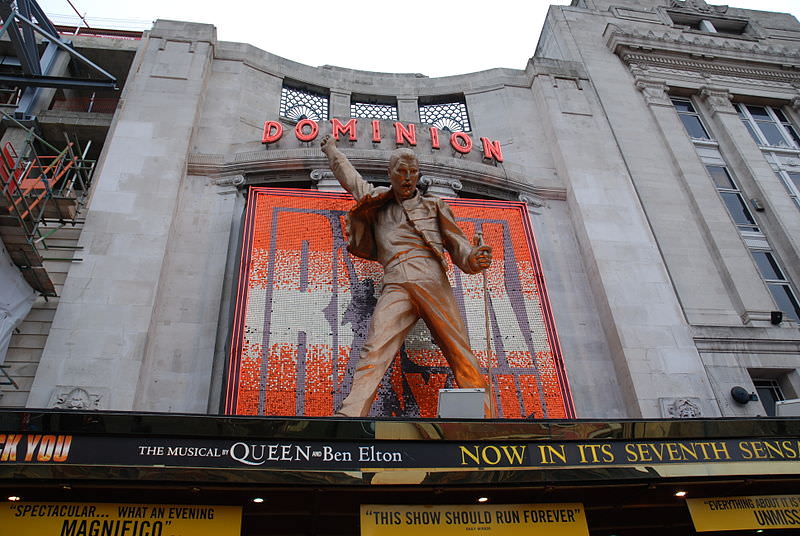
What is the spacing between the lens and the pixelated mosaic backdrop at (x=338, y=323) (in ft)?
41.4

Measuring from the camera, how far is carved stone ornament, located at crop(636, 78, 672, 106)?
823 inches

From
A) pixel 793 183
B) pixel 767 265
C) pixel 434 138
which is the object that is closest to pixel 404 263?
pixel 434 138

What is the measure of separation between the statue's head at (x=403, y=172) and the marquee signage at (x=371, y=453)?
571cm

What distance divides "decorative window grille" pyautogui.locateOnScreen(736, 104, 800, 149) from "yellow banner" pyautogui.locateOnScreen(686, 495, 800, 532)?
609 inches

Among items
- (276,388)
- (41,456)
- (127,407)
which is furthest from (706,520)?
(127,407)

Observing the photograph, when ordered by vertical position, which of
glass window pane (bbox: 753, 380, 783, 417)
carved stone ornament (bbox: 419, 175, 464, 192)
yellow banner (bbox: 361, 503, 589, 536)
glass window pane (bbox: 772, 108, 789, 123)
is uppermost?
glass window pane (bbox: 772, 108, 789, 123)

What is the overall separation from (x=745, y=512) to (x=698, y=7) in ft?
77.0

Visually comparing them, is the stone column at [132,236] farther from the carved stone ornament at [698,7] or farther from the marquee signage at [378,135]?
the carved stone ornament at [698,7]

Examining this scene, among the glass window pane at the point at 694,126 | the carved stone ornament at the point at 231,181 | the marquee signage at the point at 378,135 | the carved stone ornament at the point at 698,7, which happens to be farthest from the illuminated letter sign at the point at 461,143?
the carved stone ornament at the point at 698,7

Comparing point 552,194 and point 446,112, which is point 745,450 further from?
point 446,112

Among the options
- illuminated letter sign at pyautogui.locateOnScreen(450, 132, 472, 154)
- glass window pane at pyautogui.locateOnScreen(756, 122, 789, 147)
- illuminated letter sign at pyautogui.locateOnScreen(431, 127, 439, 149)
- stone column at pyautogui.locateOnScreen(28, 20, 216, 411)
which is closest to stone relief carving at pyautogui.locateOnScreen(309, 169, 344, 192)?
illuminated letter sign at pyautogui.locateOnScreen(431, 127, 439, 149)

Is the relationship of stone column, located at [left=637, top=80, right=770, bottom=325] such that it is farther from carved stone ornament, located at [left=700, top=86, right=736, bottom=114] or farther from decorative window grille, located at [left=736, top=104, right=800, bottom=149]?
decorative window grille, located at [left=736, top=104, right=800, bottom=149]

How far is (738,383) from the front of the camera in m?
14.1

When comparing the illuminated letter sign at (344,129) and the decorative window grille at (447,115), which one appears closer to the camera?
the illuminated letter sign at (344,129)
